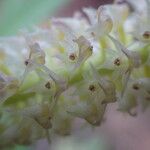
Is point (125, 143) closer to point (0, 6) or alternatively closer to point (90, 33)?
point (0, 6)

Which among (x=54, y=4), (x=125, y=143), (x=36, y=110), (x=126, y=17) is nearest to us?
(x=36, y=110)

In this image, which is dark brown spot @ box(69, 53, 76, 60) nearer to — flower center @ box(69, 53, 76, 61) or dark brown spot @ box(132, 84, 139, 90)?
flower center @ box(69, 53, 76, 61)

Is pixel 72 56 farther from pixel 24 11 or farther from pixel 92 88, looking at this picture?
pixel 24 11

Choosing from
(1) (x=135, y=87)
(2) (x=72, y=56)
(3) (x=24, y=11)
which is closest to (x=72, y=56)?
(2) (x=72, y=56)

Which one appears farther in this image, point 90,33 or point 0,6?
point 0,6

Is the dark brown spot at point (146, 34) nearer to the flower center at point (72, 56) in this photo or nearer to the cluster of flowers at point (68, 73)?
the cluster of flowers at point (68, 73)

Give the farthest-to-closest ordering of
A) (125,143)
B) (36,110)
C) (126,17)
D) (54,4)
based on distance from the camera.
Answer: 1. (125,143)
2. (54,4)
3. (126,17)
4. (36,110)

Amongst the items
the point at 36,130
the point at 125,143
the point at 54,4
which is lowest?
the point at 125,143

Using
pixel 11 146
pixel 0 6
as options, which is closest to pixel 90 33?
pixel 11 146

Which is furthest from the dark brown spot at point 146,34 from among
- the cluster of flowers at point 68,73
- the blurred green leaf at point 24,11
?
the blurred green leaf at point 24,11

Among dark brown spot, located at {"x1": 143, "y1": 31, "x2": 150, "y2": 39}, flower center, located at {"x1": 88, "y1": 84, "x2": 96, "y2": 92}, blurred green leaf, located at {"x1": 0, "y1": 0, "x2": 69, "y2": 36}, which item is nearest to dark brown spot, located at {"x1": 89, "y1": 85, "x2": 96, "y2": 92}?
flower center, located at {"x1": 88, "y1": 84, "x2": 96, "y2": 92}
